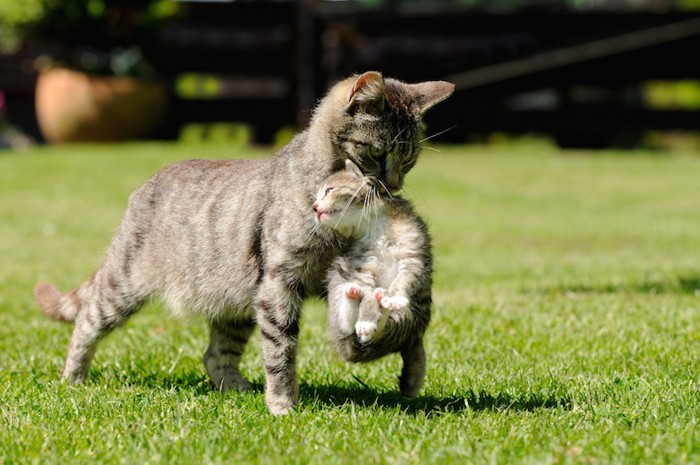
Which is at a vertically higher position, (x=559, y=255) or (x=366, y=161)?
(x=366, y=161)

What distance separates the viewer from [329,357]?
596 centimetres

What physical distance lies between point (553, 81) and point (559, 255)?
8424 millimetres

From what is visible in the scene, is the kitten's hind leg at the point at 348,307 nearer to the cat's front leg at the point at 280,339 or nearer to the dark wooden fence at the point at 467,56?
the cat's front leg at the point at 280,339

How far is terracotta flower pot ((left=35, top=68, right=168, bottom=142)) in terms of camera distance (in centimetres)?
1802

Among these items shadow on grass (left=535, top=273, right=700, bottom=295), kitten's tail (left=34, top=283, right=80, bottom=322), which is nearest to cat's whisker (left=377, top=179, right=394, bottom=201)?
kitten's tail (left=34, top=283, right=80, bottom=322)

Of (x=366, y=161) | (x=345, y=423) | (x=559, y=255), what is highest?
(x=366, y=161)

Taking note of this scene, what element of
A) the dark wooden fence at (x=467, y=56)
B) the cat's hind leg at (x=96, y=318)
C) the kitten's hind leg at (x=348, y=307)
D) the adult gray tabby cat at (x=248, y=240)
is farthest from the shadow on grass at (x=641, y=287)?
the dark wooden fence at (x=467, y=56)

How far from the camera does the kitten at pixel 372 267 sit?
14.0 feet

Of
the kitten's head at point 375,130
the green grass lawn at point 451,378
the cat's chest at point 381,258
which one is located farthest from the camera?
the kitten's head at point 375,130

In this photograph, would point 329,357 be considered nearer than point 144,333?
Yes

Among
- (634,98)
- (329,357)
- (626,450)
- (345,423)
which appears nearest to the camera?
(626,450)

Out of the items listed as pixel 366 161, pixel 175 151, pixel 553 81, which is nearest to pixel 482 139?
pixel 553 81

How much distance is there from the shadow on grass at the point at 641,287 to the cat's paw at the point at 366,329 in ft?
13.8

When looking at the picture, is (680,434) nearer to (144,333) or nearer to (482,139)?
(144,333)
